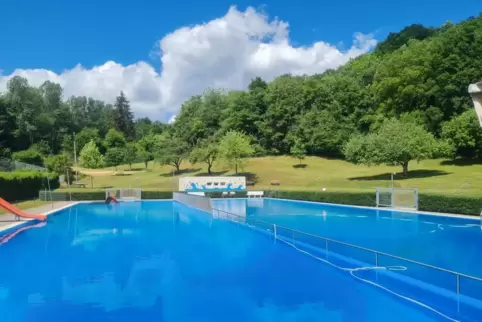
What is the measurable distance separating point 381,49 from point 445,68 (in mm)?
29117

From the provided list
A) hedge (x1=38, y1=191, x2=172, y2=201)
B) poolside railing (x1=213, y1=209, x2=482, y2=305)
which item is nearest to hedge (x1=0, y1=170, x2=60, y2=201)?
hedge (x1=38, y1=191, x2=172, y2=201)

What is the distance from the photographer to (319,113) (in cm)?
6650

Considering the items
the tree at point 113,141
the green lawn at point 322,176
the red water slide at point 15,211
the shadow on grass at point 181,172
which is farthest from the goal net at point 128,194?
the tree at point 113,141

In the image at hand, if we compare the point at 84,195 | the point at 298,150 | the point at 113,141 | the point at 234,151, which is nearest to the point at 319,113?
the point at 298,150

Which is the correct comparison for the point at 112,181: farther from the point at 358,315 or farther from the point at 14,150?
the point at 358,315

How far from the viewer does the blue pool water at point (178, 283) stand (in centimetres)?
909

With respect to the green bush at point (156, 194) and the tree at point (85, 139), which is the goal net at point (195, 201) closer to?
the green bush at point (156, 194)

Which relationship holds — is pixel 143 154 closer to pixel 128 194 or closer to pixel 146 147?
pixel 146 147

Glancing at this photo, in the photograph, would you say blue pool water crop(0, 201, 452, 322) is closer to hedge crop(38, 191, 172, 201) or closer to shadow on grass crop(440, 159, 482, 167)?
hedge crop(38, 191, 172, 201)

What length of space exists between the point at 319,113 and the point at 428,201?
42.1m

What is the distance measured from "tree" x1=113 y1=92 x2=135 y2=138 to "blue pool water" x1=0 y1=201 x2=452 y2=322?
79010 millimetres

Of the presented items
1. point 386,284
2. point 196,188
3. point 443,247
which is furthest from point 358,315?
point 196,188

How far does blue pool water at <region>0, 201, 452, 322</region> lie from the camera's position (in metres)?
9.09

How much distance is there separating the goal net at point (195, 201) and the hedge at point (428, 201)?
33.0 ft
